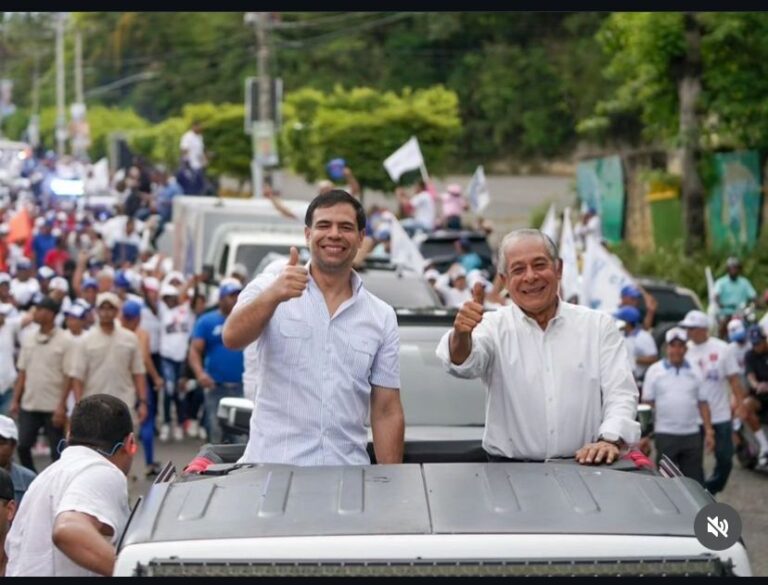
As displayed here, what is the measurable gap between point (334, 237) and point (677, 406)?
7748 mm

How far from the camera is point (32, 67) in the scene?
106 m

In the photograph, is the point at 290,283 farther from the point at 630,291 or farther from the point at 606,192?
the point at 606,192

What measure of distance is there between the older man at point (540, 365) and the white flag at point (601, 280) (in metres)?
11.4

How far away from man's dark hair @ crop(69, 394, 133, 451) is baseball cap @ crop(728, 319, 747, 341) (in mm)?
11127

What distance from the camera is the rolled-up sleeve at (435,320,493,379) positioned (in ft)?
18.8

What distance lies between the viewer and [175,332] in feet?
58.3

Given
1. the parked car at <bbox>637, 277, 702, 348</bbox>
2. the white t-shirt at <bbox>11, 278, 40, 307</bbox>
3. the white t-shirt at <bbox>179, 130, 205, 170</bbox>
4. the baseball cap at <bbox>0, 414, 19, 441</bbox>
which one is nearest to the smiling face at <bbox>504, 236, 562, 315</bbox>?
the baseball cap at <bbox>0, 414, 19, 441</bbox>

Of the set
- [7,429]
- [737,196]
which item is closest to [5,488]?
[7,429]

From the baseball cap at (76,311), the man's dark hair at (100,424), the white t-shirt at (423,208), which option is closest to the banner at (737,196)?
the white t-shirt at (423,208)

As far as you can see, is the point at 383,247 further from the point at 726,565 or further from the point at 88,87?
the point at 88,87

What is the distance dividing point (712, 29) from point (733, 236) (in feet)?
12.7

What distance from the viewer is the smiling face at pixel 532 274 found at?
581cm

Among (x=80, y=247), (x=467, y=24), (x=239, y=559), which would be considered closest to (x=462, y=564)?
(x=239, y=559)

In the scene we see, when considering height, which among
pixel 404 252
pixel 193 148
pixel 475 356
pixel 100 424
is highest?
pixel 475 356
